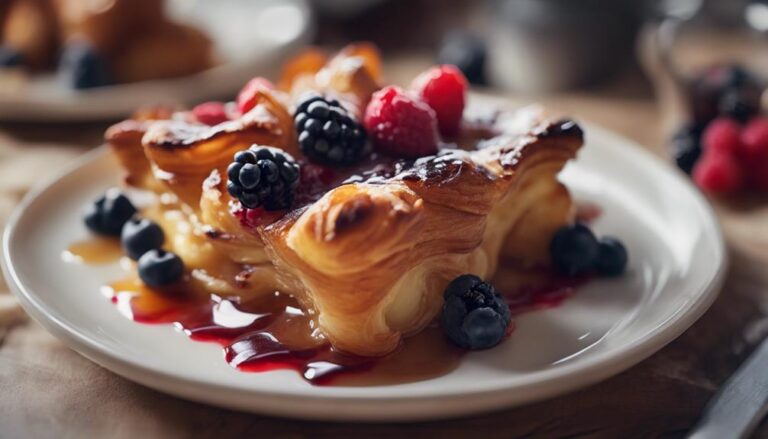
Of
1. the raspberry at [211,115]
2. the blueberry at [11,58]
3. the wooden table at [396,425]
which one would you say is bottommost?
the blueberry at [11,58]

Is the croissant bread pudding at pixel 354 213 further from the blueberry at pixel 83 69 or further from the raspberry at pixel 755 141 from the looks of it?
the blueberry at pixel 83 69

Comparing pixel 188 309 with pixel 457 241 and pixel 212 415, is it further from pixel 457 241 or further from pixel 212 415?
pixel 457 241

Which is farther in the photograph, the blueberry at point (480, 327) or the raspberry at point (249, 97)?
the raspberry at point (249, 97)

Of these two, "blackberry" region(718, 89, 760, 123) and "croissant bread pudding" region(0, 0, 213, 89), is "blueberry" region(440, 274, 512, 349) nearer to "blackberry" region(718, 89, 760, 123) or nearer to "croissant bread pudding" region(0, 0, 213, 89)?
"blackberry" region(718, 89, 760, 123)

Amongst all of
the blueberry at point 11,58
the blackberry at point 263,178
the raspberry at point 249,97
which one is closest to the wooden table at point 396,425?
the blackberry at point 263,178

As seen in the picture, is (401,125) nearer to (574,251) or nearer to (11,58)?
(574,251)

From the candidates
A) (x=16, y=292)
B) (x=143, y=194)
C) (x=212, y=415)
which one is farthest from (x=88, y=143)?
(x=212, y=415)
